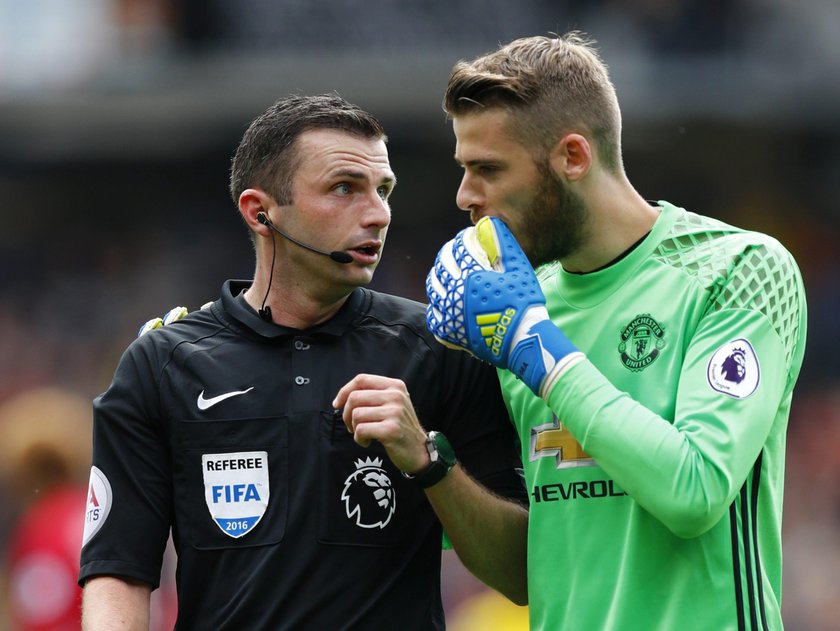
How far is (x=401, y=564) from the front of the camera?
433 centimetres

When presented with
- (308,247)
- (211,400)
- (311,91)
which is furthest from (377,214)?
(311,91)

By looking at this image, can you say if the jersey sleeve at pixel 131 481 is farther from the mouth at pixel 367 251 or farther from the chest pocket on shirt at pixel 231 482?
the mouth at pixel 367 251

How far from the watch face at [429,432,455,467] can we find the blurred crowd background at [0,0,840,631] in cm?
1048

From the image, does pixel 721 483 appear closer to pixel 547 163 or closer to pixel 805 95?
pixel 547 163

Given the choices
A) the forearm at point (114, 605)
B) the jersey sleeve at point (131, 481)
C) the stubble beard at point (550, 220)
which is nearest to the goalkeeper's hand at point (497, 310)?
the stubble beard at point (550, 220)

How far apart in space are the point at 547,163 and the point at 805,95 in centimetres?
1277

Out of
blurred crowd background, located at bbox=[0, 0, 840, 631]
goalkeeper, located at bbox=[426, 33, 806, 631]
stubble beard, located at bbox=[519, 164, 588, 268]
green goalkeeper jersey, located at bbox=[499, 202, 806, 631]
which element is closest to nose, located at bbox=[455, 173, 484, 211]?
goalkeeper, located at bbox=[426, 33, 806, 631]

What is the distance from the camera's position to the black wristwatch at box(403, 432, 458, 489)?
13.4 feet

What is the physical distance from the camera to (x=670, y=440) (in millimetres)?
3652

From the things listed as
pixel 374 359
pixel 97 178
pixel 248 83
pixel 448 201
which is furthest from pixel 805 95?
pixel 374 359

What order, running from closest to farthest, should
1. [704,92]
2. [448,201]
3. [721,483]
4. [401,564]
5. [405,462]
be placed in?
[721,483], [405,462], [401,564], [704,92], [448,201]

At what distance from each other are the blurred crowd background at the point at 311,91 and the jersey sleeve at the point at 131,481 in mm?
9986

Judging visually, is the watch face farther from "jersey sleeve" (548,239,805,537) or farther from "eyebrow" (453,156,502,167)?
"eyebrow" (453,156,502,167)

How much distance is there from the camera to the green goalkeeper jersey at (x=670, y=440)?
12.1ft
